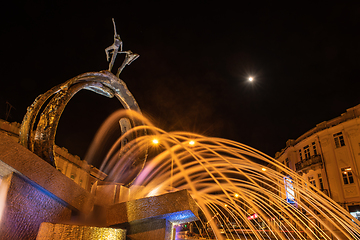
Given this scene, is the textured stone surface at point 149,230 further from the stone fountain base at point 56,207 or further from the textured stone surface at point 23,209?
the textured stone surface at point 23,209

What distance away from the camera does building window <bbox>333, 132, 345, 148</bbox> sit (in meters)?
29.7

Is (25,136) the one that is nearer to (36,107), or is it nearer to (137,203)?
(36,107)

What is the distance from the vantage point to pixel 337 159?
29.5 m

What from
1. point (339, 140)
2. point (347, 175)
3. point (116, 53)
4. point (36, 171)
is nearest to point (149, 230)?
point (36, 171)

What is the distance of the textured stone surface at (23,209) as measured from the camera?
13.0ft

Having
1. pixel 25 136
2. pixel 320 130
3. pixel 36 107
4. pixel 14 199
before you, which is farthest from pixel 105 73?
pixel 320 130

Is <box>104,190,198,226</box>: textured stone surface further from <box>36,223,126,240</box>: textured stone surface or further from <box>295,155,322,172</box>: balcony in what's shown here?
<box>295,155,322,172</box>: balcony

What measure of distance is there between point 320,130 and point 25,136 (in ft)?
115

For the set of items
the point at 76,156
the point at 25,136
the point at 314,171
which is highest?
the point at 76,156

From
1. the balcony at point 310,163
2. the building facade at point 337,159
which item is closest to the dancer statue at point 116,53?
the building facade at point 337,159

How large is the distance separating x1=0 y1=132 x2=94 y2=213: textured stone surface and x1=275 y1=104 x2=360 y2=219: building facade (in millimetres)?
31005

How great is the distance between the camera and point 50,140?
520 cm

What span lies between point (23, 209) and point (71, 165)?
120 feet

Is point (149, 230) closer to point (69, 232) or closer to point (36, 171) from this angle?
point (69, 232)
